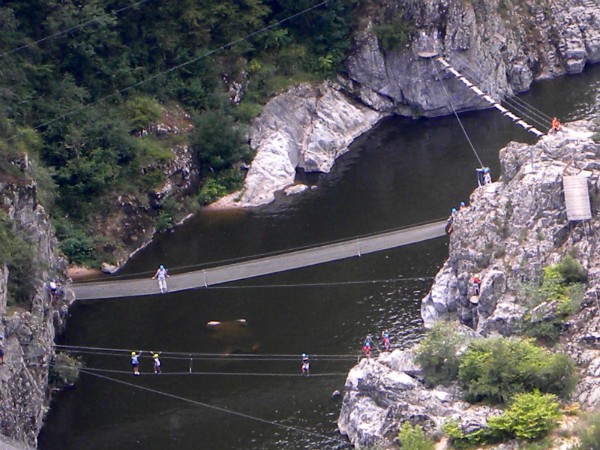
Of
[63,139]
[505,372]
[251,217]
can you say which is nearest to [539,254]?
[505,372]

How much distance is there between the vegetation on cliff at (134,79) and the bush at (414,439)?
19.4 m

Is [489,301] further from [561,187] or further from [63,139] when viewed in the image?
[63,139]

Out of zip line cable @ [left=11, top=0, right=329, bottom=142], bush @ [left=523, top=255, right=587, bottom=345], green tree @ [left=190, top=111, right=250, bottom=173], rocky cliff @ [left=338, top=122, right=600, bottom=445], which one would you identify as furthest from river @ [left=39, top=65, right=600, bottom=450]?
zip line cable @ [left=11, top=0, right=329, bottom=142]

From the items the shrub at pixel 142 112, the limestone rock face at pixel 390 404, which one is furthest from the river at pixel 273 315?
the shrub at pixel 142 112

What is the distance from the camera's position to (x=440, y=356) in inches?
1540

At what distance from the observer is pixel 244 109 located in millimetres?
61562

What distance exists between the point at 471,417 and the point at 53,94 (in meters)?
26.3

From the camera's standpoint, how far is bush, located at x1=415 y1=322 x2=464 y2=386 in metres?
38.8

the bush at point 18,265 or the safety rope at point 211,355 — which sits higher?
the bush at point 18,265

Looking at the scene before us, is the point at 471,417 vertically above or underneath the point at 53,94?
underneath

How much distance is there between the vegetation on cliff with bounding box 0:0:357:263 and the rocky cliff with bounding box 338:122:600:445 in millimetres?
14731

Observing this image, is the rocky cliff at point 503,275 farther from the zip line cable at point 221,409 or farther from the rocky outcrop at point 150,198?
the rocky outcrop at point 150,198

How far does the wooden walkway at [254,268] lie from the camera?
159ft

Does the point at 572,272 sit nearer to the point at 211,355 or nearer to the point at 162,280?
the point at 211,355
